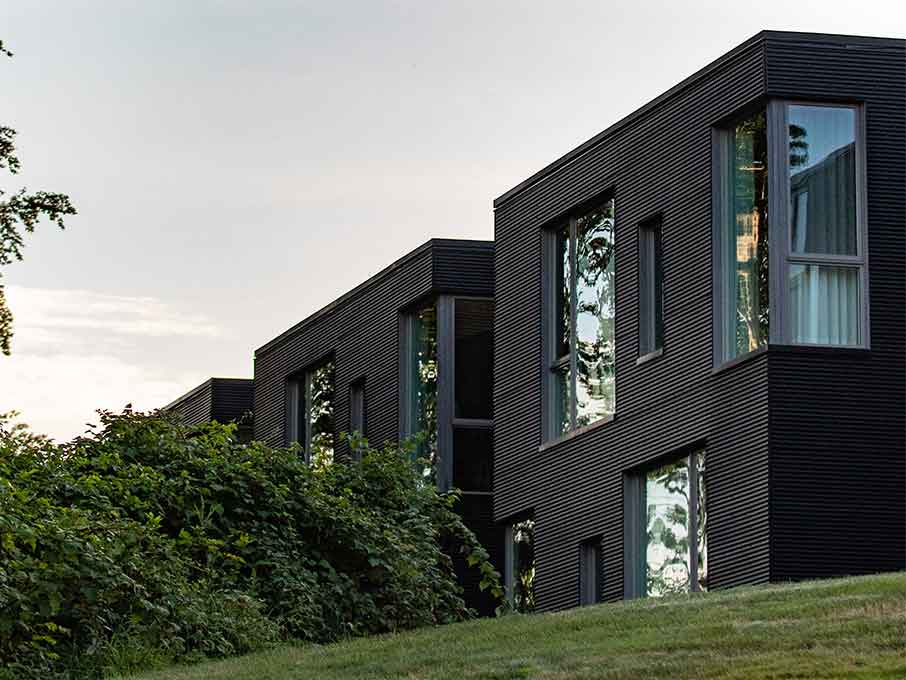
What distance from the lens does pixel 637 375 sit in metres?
24.2

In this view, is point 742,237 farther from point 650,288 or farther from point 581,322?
point 581,322

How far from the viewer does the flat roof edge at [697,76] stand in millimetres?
21812

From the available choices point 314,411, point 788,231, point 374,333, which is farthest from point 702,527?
point 314,411

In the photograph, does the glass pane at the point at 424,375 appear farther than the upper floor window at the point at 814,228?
Yes

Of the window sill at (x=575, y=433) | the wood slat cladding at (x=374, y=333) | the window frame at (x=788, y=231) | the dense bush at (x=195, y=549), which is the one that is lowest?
the dense bush at (x=195, y=549)

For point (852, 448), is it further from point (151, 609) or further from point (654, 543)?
point (151, 609)

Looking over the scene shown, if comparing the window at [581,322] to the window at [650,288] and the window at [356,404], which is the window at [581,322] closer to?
the window at [650,288]

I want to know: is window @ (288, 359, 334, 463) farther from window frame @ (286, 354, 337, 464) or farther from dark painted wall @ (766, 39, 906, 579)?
dark painted wall @ (766, 39, 906, 579)

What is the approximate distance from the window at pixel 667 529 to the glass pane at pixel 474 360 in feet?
20.0

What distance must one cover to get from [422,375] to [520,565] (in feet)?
13.6

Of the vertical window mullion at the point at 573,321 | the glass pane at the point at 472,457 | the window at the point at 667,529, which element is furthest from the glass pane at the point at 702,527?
the glass pane at the point at 472,457

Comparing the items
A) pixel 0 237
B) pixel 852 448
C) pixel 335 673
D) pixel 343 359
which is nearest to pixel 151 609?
pixel 335 673

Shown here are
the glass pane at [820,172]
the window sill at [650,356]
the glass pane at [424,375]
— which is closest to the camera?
the glass pane at [820,172]

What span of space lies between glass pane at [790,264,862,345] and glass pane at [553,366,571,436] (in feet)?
16.3
